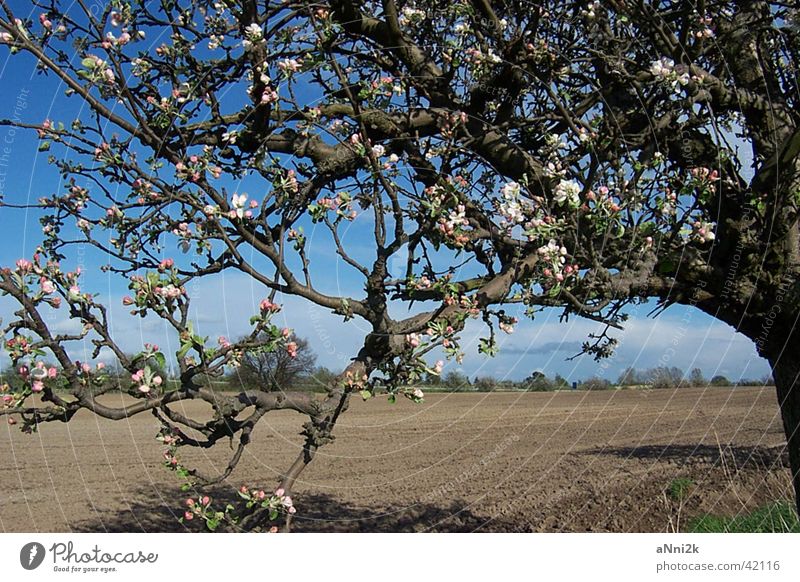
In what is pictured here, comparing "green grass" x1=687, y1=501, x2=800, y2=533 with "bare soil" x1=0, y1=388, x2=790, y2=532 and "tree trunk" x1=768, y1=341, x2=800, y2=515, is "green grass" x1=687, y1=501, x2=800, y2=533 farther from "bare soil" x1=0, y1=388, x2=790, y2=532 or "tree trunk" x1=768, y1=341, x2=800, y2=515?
"tree trunk" x1=768, y1=341, x2=800, y2=515

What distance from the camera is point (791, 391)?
5445 mm

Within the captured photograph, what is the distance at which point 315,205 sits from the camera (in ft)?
11.3

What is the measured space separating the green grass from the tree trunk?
100 centimetres

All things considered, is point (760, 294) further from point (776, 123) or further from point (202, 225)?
point (202, 225)

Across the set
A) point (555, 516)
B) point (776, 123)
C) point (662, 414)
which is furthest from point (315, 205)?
point (662, 414)

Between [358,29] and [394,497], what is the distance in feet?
23.8

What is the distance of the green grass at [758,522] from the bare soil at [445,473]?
0.34 m

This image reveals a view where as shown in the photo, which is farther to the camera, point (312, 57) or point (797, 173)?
point (797, 173)

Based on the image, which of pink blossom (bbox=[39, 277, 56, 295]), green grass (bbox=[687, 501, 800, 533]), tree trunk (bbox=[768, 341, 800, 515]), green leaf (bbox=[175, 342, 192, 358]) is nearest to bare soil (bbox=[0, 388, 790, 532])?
green grass (bbox=[687, 501, 800, 533])

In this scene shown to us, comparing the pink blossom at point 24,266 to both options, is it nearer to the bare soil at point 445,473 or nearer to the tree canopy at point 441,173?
the tree canopy at point 441,173

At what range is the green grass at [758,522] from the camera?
6355 mm

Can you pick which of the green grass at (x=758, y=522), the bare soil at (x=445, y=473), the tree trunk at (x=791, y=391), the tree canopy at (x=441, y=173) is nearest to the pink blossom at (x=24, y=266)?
the tree canopy at (x=441, y=173)

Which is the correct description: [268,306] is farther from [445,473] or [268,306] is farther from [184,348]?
[445,473]
